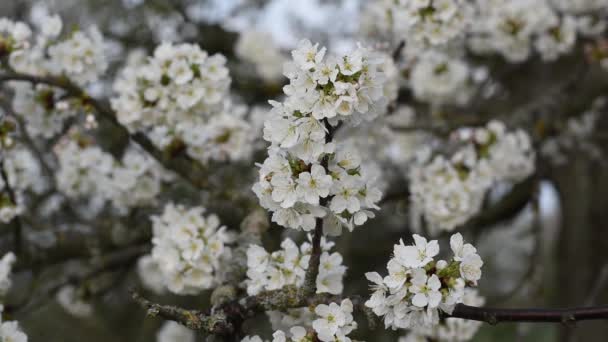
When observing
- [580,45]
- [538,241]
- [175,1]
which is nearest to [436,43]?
[538,241]

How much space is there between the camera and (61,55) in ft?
9.78

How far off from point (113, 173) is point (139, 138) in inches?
17.0

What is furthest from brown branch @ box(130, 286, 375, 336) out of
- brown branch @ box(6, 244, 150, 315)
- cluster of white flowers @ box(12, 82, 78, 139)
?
brown branch @ box(6, 244, 150, 315)

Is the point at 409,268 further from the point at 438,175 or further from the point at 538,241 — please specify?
the point at 538,241

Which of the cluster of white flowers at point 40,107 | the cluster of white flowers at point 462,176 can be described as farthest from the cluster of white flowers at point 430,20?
the cluster of white flowers at point 40,107

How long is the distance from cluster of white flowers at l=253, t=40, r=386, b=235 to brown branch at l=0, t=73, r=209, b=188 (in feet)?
4.56

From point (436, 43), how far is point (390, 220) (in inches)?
129

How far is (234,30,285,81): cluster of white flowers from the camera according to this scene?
5.85 meters

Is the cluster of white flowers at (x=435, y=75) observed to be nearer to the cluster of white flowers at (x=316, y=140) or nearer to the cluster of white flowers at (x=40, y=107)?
the cluster of white flowers at (x=40, y=107)

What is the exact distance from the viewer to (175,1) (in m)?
5.42

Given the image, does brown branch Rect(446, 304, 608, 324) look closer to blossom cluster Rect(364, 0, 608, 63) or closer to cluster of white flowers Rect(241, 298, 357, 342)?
cluster of white flowers Rect(241, 298, 357, 342)

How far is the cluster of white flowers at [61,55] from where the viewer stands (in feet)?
9.64

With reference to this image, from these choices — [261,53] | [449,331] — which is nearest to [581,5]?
[261,53]

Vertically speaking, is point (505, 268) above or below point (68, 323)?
above
